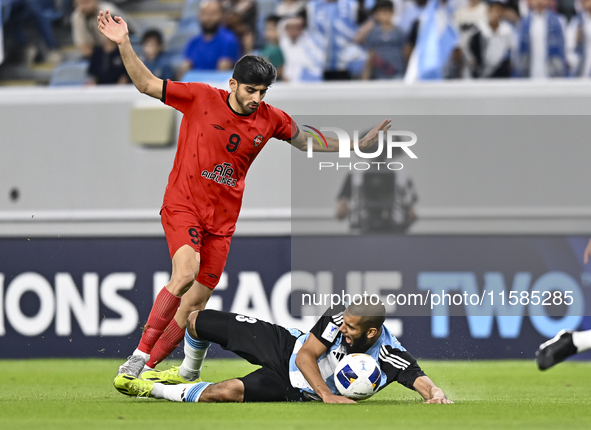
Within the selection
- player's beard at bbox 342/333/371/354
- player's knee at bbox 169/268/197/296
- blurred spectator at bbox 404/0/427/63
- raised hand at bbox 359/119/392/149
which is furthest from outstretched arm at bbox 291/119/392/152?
blurred spectator at bbox 404/0/427/63

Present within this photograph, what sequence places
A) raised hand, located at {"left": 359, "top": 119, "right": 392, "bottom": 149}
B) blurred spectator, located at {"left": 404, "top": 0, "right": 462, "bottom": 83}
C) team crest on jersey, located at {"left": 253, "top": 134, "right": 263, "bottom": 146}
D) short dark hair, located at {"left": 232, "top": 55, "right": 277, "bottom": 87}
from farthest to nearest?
blurred spectator, located at {"left": 404, "top": 0, "right": 462, "bottom": 83} → raised hand, located at {"left": 359, "top": 119, "right": 392, "bottom": 149} → team crest on jersey, located at {"left": 253, "top": 134, "right": 263, "bottom": 146} → short dark hair, located at {"left": 232, "top": 55, "right": 277, "bottom": 87}

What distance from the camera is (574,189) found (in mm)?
11320

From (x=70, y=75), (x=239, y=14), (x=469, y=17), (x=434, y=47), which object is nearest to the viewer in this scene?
(x=434, y=47)

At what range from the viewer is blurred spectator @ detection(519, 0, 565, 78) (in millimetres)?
11148

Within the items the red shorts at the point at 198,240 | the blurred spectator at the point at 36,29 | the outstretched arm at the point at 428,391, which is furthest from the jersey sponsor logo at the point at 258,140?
the blurred spectator at the point at 36,29

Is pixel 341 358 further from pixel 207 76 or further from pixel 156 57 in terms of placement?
pixel 156 57

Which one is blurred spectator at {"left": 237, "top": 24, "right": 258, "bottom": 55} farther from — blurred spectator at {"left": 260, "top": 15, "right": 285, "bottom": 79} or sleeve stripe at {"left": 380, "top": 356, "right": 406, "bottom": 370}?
sleeve stripe at {"left": 380, "top": 356, "right": 406, "bottom": 370}

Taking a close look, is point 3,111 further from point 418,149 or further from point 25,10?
point 418,149

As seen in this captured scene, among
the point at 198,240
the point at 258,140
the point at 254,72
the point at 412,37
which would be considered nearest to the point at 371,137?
the point at 258,140

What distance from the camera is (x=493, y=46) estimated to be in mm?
11383

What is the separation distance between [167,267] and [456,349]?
142 inches

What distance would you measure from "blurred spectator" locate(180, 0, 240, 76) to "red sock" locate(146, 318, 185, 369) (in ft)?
17.4

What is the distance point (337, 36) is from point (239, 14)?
1444 millimetres

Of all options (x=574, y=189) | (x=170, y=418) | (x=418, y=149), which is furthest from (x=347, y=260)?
(x=170, y=418)
